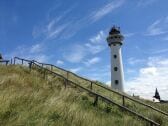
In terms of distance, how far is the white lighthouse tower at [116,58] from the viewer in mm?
57688

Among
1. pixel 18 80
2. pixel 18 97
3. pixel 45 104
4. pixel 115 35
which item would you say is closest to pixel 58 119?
pixel 45 104

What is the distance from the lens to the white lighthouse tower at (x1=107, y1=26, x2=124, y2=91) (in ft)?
189

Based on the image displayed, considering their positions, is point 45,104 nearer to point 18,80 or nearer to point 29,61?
point 18,80

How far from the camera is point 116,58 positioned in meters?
59.8

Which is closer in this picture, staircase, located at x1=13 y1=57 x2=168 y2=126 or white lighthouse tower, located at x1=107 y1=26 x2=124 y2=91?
staircase, located at x1=13 y1=57 x2=168 y2=126

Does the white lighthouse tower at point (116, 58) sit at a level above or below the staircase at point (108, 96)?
above

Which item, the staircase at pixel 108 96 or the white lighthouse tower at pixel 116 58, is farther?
the white lighthouse tower at pixel 116 58

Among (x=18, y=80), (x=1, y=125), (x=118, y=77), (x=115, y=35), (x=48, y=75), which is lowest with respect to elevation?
(x=1, y=125)

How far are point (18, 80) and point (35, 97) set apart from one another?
482 centimetres

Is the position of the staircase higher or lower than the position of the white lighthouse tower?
lower

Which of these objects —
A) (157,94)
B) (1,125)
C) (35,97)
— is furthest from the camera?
(157,94)

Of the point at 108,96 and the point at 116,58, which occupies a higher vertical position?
the point at 116,58

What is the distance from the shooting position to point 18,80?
15.9 metres

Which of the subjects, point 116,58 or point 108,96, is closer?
point 108,96
